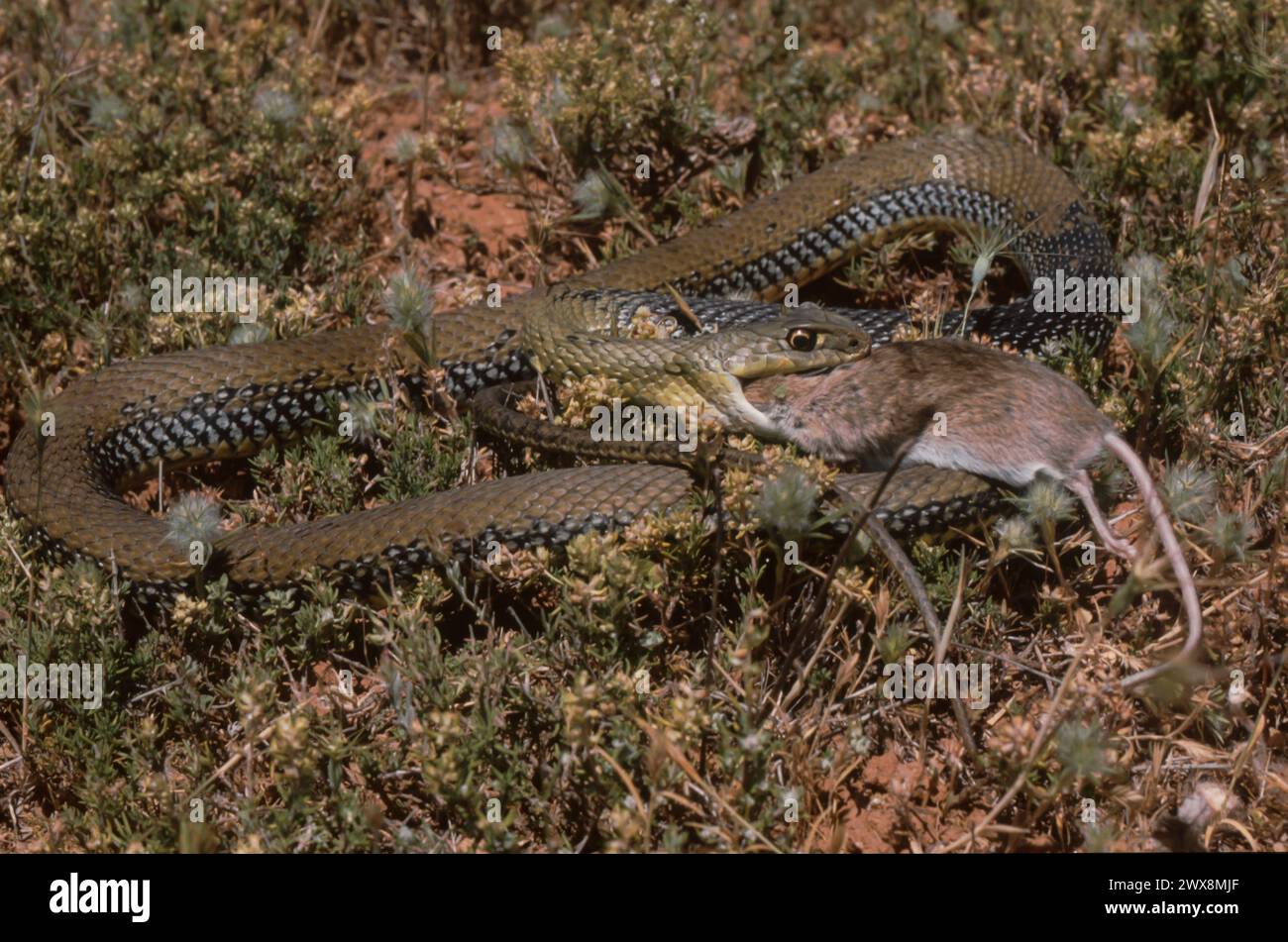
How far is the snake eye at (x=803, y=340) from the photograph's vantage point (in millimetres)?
5938

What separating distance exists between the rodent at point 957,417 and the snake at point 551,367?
0.51 ft

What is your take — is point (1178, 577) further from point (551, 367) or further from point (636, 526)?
point (551, 367)

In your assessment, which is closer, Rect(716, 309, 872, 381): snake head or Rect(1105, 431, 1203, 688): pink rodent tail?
Rect(1105, 431, 1203, 688): pink rodent tail

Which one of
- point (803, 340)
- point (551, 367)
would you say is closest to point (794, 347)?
point (803, 340)

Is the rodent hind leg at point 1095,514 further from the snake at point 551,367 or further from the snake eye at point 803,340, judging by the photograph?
the snake eye at point 803,340

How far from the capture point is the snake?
18.1 ft

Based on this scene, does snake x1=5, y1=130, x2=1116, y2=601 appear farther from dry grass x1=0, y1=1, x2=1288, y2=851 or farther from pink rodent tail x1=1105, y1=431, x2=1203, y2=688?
pink rodent tail x1=1105, y1=431, x2=1203, y2=688

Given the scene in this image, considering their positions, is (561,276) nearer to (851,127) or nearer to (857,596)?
(851,127)

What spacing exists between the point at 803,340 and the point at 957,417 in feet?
2.94

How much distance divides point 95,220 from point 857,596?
4.45 meters

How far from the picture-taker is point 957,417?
5316 millimetres

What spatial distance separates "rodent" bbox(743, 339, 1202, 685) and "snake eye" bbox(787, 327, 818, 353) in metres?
0.16

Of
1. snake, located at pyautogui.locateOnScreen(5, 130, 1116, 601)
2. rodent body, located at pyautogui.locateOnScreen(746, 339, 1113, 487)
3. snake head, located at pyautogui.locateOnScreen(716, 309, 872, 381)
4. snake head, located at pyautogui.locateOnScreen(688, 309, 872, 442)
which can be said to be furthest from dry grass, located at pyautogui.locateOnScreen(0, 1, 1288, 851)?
snake head, located at pyautogui.locateOnScreen(716, 309, 872, 381)
